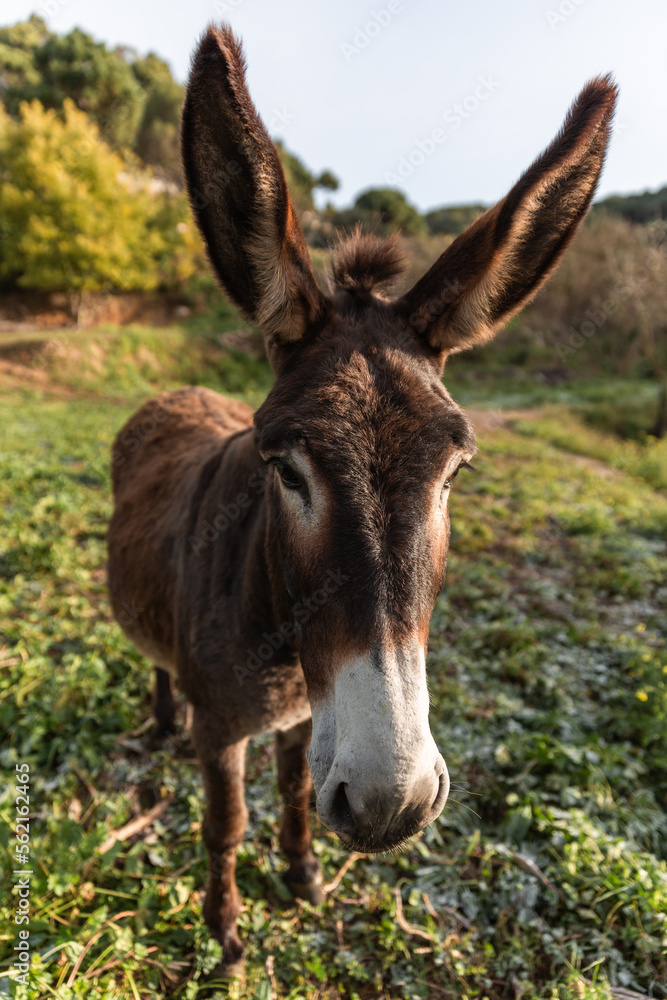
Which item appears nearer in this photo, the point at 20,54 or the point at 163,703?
the point at 163,703

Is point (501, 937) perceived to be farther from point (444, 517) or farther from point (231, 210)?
point (231, 210)

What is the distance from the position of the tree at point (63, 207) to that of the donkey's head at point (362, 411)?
25.2 m

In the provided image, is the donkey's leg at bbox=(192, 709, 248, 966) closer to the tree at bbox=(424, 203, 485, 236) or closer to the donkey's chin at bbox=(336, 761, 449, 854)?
the donkey's chin at bbox=(336, 761, 449, 854)

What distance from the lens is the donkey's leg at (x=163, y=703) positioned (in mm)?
3598

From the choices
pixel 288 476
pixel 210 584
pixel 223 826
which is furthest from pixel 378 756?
pixel 223 826

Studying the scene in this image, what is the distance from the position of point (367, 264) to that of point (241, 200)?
611 millimetres

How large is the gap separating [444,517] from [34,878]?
9.50 ft

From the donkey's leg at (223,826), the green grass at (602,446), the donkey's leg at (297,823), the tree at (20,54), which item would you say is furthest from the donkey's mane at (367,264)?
the tree at (20,54)

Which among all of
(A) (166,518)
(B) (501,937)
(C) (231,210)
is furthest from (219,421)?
(B) (501,937)

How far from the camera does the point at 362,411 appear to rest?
4.77ft

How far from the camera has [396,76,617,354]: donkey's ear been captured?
1685mm

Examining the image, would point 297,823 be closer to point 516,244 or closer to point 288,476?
point 288,476

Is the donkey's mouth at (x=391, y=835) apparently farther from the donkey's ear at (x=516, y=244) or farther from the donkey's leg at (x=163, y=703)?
the donkey's leg at (x=163, y=703)

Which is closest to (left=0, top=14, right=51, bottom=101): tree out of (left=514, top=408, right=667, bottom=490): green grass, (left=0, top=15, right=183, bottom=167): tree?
(left=0, top=15, right=183, bottom=167): tree
